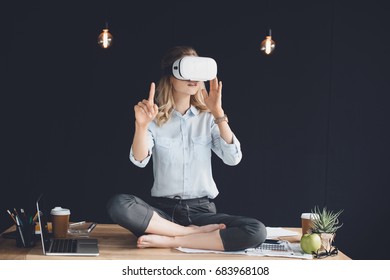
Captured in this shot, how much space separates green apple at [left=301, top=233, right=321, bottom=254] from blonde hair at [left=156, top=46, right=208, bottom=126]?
108 centimetres

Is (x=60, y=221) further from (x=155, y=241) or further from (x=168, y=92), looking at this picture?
(x=168, y=92)

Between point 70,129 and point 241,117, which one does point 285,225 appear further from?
point 70,129

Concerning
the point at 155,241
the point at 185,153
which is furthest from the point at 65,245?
the point at 185,153

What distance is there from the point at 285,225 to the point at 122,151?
1.53 metres

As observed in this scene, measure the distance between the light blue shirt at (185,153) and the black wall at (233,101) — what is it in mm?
1107

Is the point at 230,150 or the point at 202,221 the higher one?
the point at 230,150

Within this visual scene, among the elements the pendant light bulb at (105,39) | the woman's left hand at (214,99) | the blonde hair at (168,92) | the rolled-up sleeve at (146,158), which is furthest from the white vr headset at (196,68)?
the pendant light bulb at (105,39)

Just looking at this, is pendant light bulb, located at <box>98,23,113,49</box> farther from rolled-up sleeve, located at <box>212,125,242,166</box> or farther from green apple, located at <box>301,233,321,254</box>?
green apple, located at <box>301,233,321,254</box>

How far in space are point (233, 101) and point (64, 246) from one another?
209 centimetres

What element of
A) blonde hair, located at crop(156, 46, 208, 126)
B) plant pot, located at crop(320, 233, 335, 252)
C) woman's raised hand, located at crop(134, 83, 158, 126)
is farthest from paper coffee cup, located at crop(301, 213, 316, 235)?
woman's raised hand, located at crop(134, 83, 158, 126)

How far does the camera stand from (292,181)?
4.74 metres

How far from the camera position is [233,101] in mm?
4695

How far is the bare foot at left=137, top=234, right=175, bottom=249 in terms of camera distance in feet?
10.4
